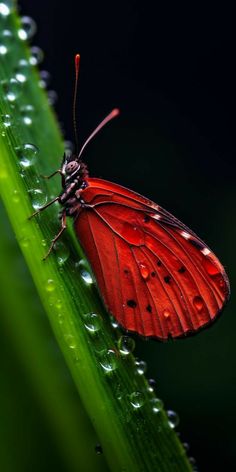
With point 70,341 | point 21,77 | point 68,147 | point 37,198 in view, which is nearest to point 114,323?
point 37,198

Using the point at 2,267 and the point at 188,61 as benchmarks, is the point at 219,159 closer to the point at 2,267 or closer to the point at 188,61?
the point at 188,61

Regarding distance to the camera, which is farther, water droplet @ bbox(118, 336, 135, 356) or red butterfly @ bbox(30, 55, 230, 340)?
red butterfly @ bbox(30, 55, 230, 340)

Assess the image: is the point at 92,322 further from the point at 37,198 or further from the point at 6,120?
the point at 6,120

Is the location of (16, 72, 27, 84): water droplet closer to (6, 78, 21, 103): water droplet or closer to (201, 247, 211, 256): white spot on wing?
(6, 78, 21, 103): water droplet

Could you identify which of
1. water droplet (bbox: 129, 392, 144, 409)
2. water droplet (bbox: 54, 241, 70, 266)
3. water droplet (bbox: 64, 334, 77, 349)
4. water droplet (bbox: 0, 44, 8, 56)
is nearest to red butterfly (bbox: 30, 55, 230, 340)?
water droplet (bbox: 54, 241, 70, 266)

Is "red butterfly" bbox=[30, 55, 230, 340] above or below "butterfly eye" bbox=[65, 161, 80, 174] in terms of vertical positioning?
below

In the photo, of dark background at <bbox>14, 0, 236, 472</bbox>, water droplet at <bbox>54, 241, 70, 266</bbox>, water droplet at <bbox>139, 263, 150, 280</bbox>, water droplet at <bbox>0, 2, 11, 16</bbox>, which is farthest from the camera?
dark background at <bbox>14, 0, 236, 472</bbox>

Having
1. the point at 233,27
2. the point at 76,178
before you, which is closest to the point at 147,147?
the point at 233,27

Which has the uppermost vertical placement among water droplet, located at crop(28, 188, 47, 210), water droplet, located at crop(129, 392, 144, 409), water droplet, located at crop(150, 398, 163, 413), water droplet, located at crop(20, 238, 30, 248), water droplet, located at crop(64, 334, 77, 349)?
water droplet, located at crop(28, 188, 47, 210)

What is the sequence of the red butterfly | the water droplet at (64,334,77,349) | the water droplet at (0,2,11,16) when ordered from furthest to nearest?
the red butterfly < the water droplet at (0,2,11,16) < the water droplet at (64,334,77,349)
